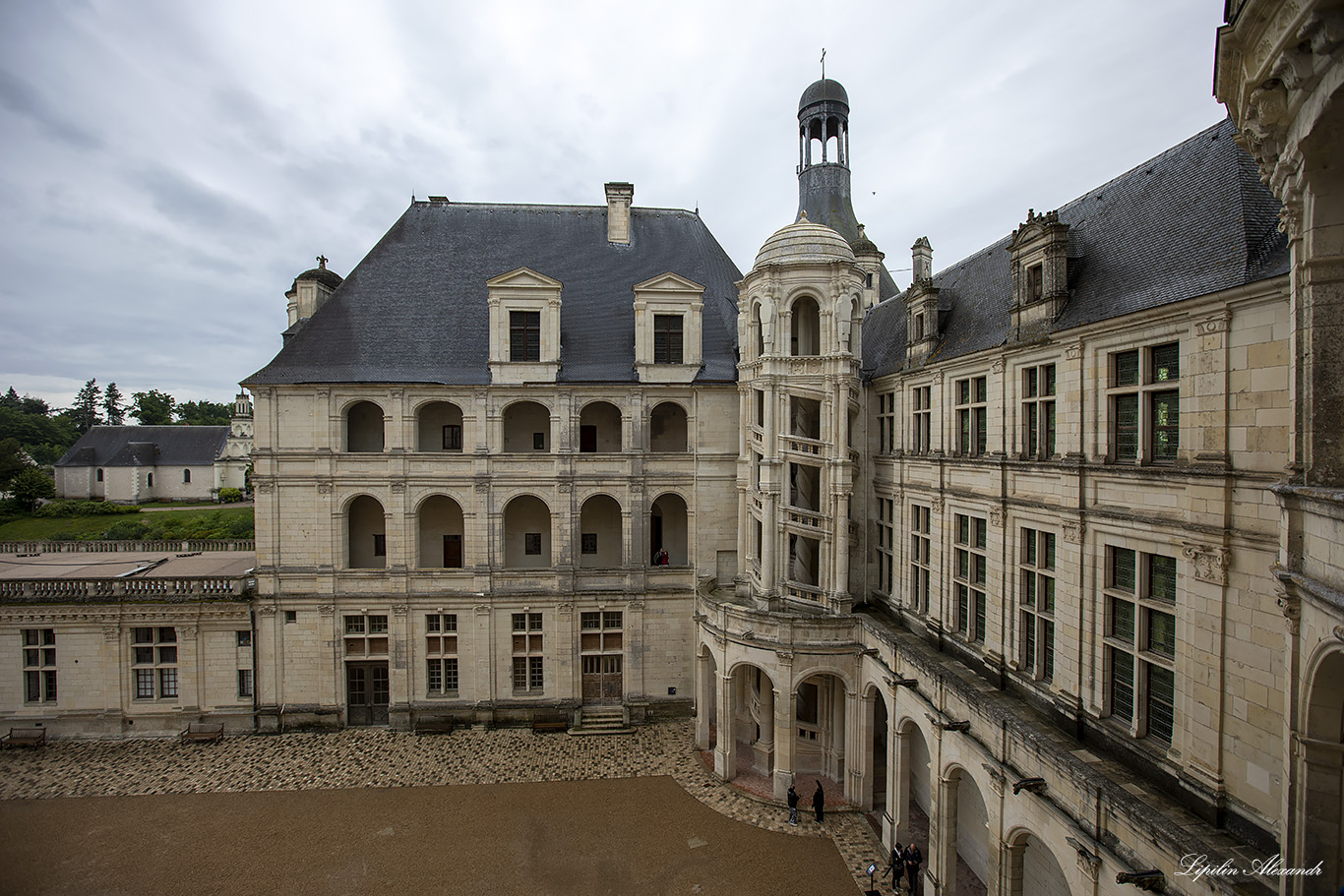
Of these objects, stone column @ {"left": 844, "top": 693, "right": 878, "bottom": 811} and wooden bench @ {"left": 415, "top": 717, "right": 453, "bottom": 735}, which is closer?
stone column @ {"left": 844, "top": 693, "right": 878, "bottom": 811}

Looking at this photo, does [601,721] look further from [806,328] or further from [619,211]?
[619,211]

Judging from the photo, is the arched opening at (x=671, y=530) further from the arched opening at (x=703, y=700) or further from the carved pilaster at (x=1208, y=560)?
the carved pilaster at (x=1208, y=560)

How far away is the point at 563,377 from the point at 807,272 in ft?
31.8

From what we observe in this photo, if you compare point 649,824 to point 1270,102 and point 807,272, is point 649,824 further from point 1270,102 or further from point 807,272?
point 1270,102

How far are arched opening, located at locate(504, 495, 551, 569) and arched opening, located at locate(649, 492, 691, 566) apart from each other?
168 inches

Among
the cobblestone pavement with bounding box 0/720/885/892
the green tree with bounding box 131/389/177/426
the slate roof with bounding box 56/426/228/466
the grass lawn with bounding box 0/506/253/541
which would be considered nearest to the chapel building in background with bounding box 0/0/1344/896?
the cobblestone pavement with bounding box 0/720/885/892

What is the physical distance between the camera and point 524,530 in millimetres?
23891

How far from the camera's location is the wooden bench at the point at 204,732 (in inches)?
840

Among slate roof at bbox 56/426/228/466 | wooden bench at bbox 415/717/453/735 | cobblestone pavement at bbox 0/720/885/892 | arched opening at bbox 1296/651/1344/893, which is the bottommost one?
cobblestone pavement at bbox 0/720/885/892

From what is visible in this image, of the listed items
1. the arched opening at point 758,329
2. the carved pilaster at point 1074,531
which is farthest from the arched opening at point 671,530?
the carved pilaster at point 1074,531

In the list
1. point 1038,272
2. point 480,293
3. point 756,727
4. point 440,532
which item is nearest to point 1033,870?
point 756,727

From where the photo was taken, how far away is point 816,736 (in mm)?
19438

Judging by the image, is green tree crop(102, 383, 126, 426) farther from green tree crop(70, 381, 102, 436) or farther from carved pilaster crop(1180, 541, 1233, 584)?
carved pilaster crop(1180, 541, 1233, 584)

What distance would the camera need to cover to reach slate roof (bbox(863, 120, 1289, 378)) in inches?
334
